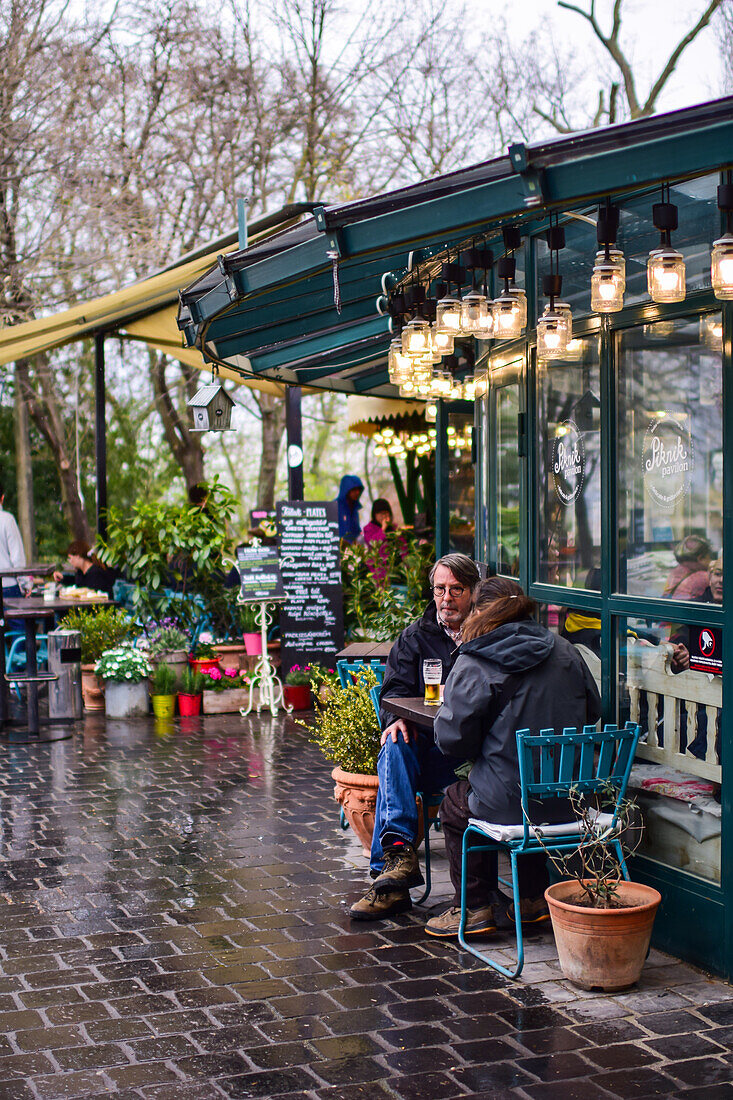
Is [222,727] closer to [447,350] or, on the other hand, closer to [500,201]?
[447,350]

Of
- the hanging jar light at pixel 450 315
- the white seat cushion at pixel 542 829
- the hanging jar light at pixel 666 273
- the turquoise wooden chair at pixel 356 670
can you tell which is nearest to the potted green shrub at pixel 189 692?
the turquoise wooden chair at pixel 356 670

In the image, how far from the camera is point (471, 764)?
177 inches

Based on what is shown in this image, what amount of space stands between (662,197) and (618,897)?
8.22ft

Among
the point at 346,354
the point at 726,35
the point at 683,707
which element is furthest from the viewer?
the point at 726,35

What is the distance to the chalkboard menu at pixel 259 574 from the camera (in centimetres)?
952

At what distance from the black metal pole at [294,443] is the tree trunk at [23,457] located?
24.5 ft

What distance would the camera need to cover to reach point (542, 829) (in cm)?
402

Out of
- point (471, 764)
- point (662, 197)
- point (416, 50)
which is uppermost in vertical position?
point (416, 50)

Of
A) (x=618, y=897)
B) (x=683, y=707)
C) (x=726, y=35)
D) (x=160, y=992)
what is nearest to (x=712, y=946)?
(x=618, y=897)

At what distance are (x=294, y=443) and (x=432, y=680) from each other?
7.07 meters

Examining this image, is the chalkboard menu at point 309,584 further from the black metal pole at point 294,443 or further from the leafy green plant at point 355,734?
the leafy green plant at point 355,734

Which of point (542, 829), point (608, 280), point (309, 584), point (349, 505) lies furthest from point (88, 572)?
point (608, 280)

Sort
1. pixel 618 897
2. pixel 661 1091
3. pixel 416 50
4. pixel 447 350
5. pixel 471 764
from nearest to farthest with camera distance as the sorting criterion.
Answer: pixel 661 1091 → pixel 618 897 → pixel 471 764 → pixel 447 350 → pixel 416 50

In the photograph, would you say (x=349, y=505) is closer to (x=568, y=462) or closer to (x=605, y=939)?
(x=568, y=462)
